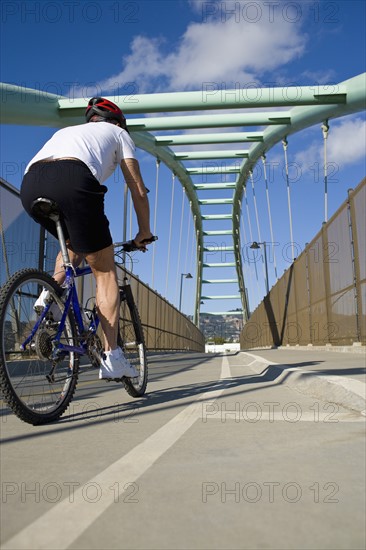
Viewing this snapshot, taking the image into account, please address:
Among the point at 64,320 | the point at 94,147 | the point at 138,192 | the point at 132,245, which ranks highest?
the point at 94,147

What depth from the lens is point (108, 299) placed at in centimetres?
306

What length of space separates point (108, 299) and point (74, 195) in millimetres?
668

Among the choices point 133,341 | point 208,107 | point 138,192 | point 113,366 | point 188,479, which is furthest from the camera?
point 208,107

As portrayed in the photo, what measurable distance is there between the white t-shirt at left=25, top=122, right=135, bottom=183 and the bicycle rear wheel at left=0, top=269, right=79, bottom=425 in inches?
23.9

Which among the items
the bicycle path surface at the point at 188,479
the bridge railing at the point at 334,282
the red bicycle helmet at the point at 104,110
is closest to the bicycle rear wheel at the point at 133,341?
the bicycle path surface at the point at 188,479

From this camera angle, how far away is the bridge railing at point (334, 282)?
34.1ft

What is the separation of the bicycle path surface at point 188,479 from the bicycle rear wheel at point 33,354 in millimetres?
129

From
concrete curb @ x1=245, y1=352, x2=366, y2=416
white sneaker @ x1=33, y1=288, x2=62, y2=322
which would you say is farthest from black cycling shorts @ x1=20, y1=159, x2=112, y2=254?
concrete curb @ x1=245, y1=352, x2=366, y2=416

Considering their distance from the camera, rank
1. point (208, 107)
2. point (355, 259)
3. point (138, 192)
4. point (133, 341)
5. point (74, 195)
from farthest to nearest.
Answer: point (208, 107)
point (355, 259)
point (133, 341)
point (138, 192)
point (74, 195)

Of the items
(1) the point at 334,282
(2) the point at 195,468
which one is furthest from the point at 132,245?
(1) the point at 334,282

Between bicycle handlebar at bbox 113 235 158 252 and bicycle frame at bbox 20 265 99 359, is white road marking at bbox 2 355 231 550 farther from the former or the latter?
bicycle handlebar at bbox 113 235 158 252

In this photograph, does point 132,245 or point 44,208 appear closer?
point 44,208

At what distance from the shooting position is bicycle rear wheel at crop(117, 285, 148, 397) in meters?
3.71

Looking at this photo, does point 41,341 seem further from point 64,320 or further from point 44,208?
point 44,208
